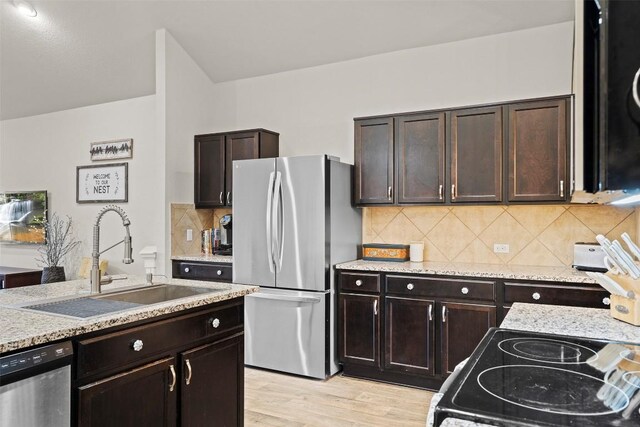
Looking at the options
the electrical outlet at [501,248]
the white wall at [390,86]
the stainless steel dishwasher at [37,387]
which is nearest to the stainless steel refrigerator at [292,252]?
the white wall at [390,86]

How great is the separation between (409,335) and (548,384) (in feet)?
8.31

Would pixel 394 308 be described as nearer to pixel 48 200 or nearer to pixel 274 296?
pixel 274 296

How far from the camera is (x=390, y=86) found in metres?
4.32

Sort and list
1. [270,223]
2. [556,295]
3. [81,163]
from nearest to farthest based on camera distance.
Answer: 1. [556,295]
2. [270,223]
3. [81,163]

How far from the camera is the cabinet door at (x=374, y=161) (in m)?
3.92

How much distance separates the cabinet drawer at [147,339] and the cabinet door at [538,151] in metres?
2.35

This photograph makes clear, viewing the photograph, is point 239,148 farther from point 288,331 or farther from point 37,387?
point 37,387

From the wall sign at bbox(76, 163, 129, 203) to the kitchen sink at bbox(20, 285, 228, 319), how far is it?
10.8 feet

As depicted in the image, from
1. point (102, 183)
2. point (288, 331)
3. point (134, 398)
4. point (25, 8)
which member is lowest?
point (288, 331)

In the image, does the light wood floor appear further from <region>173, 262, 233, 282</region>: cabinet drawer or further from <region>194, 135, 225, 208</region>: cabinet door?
<region>194, 135, 225, 208</region>: cabinet door

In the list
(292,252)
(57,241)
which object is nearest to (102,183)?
(57,241)

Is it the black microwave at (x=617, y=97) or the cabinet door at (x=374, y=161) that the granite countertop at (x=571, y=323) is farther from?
the cabinet door at (x=374, y=161)

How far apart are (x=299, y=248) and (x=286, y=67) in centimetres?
Result: 204

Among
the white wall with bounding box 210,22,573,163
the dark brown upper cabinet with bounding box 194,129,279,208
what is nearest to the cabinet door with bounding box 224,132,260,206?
the dark brown upper cabinet with bounding box 194,129,279,208
